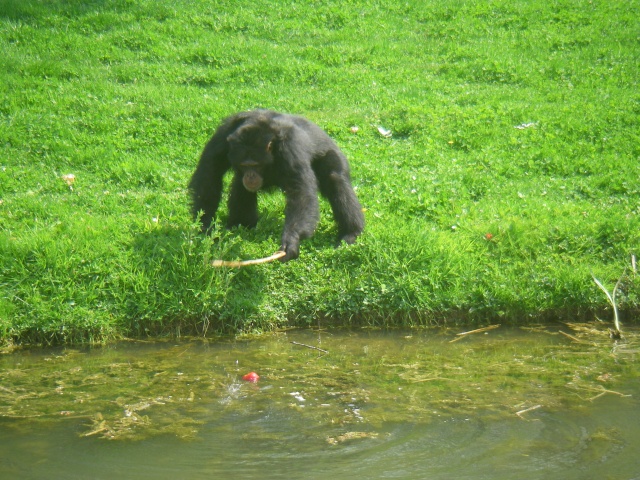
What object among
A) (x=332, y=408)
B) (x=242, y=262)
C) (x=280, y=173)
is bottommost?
(x=332, y=408)

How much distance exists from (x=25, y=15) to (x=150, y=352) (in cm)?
940

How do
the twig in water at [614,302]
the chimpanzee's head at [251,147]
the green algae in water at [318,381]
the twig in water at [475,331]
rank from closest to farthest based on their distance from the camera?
the green algae in water at [318,381] → the twig in water at [614,302] → the twig in water at [475,331] → the chimpanzee's head at [251,147]

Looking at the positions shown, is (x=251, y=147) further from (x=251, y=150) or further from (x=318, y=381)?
(x=318, y=381)

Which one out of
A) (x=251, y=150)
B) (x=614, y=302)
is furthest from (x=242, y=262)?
(x=614, y=302)

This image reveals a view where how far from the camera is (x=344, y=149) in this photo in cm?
1005

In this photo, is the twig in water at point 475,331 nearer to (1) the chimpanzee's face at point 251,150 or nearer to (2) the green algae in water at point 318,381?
(2) the green algae in water at point 318,381

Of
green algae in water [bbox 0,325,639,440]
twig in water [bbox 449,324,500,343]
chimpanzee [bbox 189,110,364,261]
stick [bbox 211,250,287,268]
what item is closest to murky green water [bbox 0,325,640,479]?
green algae in water [bbox 0,325,639,440]

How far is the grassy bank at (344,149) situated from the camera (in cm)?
706

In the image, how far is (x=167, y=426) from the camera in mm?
4922

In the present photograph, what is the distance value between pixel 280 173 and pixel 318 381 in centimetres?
244

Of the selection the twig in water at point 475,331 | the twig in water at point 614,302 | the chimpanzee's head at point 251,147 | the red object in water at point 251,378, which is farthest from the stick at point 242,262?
the twig in water at point 614,302

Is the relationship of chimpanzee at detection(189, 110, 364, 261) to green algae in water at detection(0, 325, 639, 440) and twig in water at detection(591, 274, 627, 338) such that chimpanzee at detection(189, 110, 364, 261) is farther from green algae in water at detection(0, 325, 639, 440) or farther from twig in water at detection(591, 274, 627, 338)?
twig in water at detection(591, 274, 627, 338)

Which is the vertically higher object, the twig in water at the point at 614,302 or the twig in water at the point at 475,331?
the twig in water at the point at 614,302

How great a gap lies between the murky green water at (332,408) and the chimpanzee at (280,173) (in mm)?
1188
